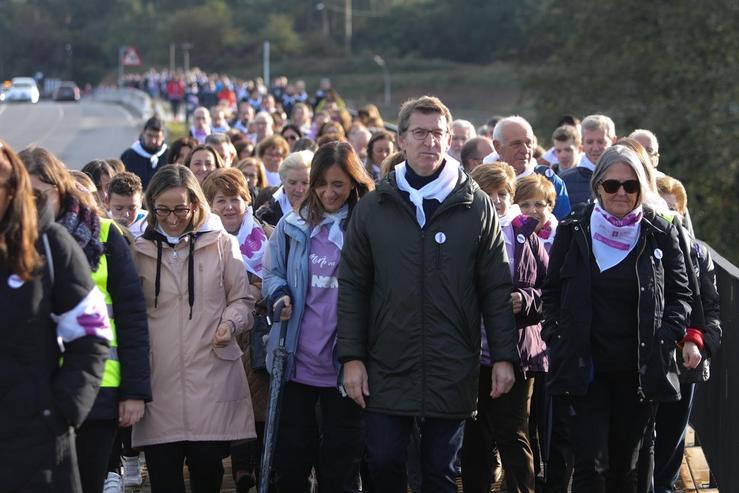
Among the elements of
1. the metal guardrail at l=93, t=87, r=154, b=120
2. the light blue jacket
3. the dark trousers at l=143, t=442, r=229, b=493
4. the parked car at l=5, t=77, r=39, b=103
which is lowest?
the dark trousers at l=143, t=442, r=229, b=493

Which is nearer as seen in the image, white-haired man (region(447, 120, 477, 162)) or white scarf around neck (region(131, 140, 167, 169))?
white-haired man (region(447, 120, 477, 162))

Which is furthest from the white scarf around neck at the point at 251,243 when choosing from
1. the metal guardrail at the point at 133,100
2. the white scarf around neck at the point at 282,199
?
the metal guardrail at the point at 133,100

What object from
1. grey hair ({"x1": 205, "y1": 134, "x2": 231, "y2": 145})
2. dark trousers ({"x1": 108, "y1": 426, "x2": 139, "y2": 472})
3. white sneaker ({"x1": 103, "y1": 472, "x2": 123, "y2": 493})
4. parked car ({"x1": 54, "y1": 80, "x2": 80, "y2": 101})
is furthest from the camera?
parked car ({"x1": 54, "y1": 80, "x2": 80, "y2": 101})

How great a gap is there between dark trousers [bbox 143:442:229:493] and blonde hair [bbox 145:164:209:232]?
1.04 meters

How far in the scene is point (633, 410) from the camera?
6039 millimetres

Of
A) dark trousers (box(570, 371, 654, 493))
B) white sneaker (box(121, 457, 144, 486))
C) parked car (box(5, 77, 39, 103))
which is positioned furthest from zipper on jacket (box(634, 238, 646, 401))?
parked car (box(5, 77, 39, 103))

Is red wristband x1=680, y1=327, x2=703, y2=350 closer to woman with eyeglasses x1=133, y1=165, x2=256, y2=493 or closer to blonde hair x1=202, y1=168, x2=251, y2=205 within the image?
woman with eyeglasses x1=133, y1=165, x2=256, y2=493

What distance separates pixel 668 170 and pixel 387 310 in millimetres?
20388

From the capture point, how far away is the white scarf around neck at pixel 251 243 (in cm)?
775

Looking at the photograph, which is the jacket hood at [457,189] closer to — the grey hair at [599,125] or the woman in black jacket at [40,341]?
the woman in black jacket at [40,341]

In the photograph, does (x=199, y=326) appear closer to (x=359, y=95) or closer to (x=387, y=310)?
(x=387, y=310)

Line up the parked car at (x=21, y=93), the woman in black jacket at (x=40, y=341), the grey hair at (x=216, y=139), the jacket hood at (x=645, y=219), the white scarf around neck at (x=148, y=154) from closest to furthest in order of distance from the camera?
the woman in black jacket at (x=40, y=341)
the jacket hood at (x=645, y=219)
the grey hair at (x=216, y=139)
the white scarf around neck at (x=148, y=154)
the parked car at (x=21, y=93)

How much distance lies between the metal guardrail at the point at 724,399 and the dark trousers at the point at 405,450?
1.70 metres

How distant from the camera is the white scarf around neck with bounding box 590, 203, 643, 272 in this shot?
5949 millimetres
